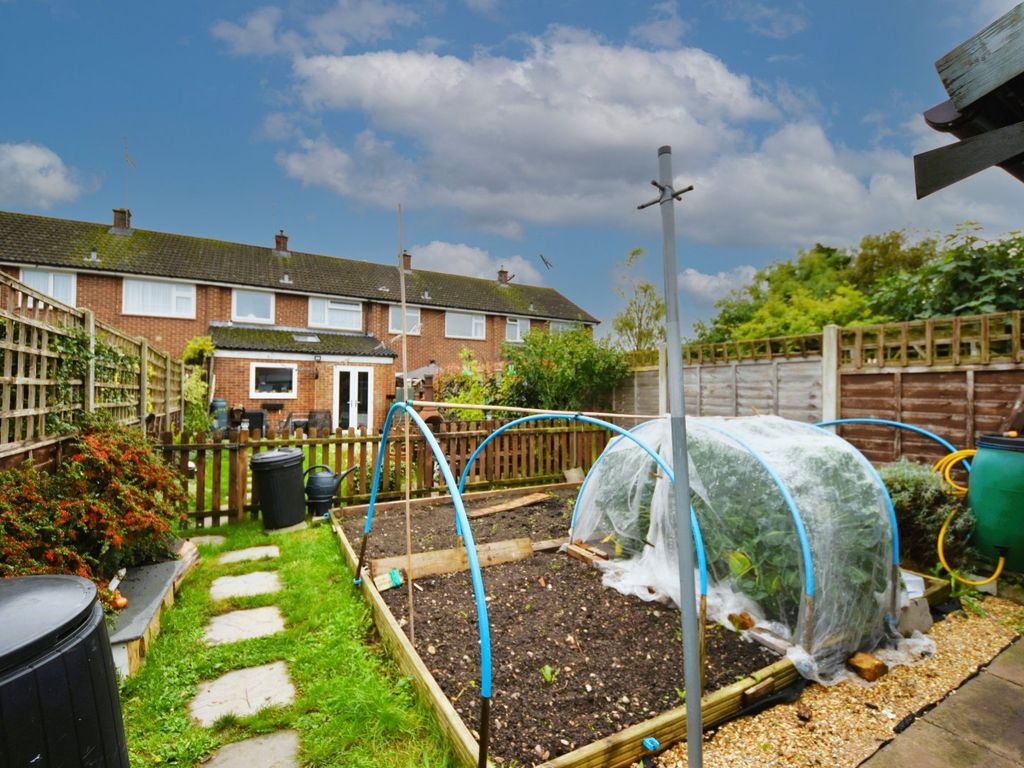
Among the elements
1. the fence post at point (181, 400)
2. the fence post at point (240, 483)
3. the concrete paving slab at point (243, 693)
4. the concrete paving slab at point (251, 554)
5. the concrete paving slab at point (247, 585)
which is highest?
the fence post at point (181, 400)

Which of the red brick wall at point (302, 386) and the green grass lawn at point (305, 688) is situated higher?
the red brick wall at point (302, 386)

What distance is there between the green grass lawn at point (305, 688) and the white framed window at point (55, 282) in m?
16.4

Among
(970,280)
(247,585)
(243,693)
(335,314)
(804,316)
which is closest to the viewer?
(243,693)

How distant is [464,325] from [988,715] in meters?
20.5

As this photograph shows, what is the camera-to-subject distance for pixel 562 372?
10039mm

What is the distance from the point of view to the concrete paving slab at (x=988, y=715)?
7.86 feet

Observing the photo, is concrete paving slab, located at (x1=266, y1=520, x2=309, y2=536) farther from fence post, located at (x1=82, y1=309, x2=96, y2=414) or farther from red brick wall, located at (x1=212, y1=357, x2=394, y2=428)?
red brick wall, located at (x1=212, y1=357, x2=394, y2=428)

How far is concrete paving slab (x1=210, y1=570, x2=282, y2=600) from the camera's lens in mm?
4008

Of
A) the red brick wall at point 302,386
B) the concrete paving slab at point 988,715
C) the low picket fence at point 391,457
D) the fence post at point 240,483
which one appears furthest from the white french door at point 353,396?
the concrete paving slab at point 988,715

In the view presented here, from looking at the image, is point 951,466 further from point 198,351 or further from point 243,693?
point 198,351

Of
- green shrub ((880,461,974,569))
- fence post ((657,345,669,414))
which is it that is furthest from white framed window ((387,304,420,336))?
green shrub ((880,461,974,569))

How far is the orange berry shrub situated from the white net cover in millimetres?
3650

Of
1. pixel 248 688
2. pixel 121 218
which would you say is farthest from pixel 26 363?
pixel 121 218

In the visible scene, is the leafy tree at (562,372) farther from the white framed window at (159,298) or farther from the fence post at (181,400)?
the white framed window at (159,298)
